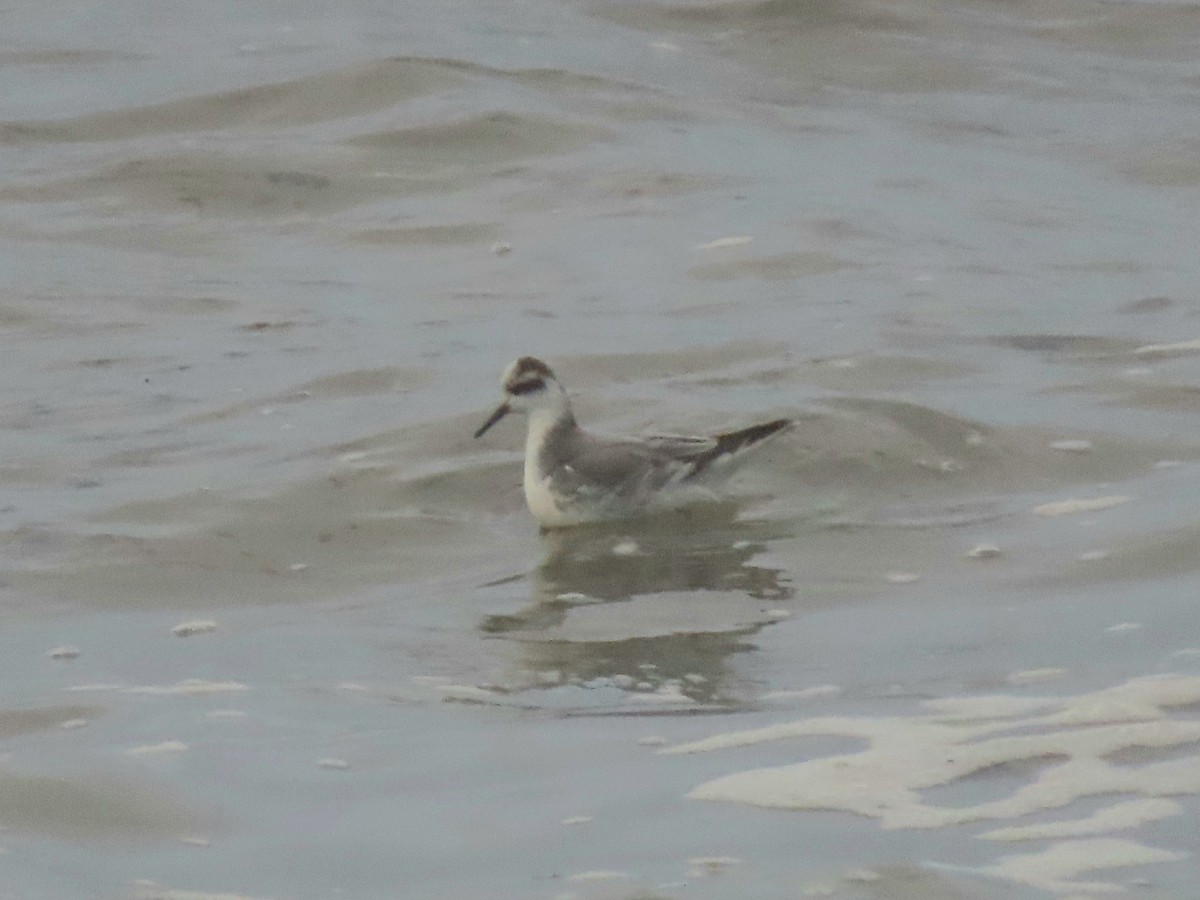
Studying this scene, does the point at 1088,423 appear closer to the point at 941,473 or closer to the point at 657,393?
the point at 941,473

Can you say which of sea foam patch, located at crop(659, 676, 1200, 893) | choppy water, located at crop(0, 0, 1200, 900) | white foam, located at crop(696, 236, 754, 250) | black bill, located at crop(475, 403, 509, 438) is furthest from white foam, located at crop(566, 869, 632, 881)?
white foam, located at crop(696, 236, 754, 250)

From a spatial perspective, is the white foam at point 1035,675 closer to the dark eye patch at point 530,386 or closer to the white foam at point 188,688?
the white foam at point 188,688

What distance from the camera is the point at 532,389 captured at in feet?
31.8

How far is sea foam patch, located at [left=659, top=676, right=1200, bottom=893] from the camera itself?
17.8ft

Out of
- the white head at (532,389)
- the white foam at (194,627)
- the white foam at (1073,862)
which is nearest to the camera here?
the white foam at (1073,862)

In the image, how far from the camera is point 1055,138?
16.2 meters

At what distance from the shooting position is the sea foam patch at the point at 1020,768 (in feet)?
17.8

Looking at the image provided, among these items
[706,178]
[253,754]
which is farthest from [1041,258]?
[253,754]

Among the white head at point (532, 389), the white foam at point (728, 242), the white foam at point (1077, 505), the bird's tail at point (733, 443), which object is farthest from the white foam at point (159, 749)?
the white foam at point (728, 242)

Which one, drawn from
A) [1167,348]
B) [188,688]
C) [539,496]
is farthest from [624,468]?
[1167,348]

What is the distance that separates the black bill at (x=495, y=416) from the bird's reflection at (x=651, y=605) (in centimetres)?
71

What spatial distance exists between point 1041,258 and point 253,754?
7.40m

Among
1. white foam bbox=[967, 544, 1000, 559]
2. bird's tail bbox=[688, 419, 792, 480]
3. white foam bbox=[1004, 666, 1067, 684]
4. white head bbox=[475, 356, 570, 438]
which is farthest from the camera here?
white head bbox=[475, 356, 570, 438]

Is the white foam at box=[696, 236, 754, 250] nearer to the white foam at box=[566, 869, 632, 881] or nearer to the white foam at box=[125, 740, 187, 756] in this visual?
the white foam at box=[125, 740, 187, 756]
